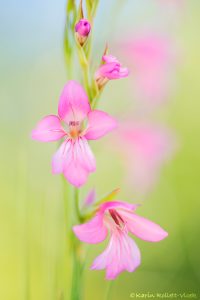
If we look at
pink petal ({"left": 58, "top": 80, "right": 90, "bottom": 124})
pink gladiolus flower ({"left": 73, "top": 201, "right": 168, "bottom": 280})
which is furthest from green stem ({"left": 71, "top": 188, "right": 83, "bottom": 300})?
pink petal ({"left": 58, "top": 80, "right": 90, "bottom": 124})

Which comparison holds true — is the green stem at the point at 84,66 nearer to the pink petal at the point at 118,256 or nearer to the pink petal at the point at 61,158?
the pink petal at the point at 61,158

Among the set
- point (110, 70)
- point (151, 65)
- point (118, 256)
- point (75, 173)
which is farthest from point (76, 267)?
point (151, 65)

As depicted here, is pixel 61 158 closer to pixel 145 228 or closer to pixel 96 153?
pixel 145 228

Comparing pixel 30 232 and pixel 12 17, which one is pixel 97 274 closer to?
pixel 30 232

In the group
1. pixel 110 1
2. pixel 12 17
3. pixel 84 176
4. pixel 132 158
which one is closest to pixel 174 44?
pixel 110 1

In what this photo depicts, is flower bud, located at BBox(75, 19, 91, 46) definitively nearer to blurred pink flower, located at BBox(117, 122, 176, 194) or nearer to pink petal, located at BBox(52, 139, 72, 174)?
pink petal, located at BBox(52, 139, 72, 174)

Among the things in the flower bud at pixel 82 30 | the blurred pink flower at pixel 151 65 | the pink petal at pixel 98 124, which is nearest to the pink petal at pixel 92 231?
the pink petal at pixel 98 124
